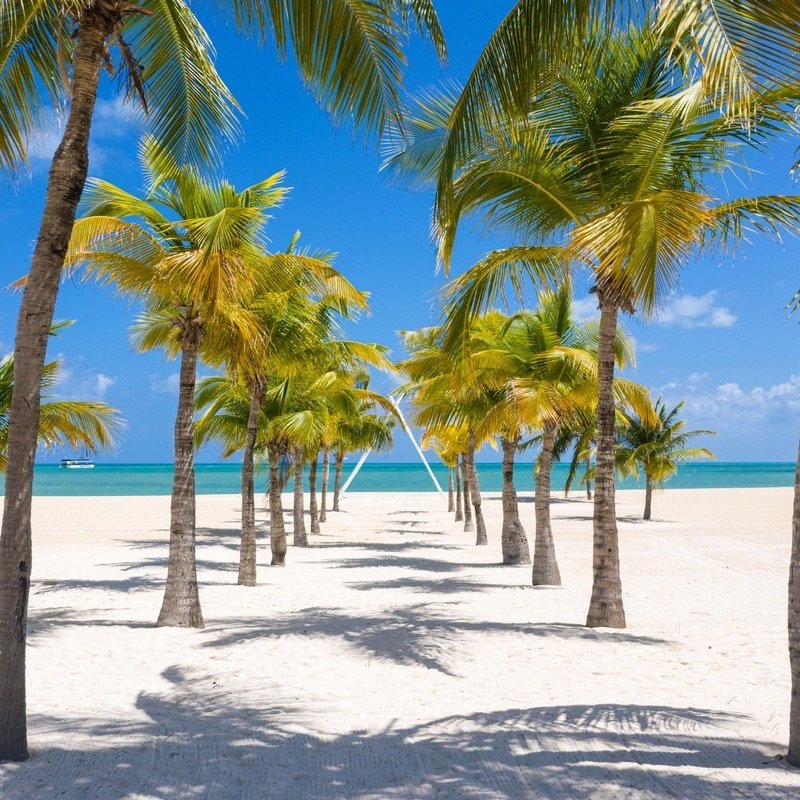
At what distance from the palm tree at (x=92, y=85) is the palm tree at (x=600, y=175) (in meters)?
1.86

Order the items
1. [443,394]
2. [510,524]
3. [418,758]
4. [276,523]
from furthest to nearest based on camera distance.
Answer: [510,524], [276,523], [443,394], [418,758]

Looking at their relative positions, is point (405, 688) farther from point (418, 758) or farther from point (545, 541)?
point (545, 541)

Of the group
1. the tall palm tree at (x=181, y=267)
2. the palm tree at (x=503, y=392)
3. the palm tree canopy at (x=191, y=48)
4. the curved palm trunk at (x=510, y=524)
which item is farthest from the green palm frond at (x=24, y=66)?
the curved palm trunk at (x=510, y=524)

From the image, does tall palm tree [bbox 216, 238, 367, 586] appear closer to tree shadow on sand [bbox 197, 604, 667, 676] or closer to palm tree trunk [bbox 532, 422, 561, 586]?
tree shadow on sand [bbox 197, 604, 667, 676]

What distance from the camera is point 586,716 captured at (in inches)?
221

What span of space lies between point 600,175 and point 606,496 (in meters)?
3.94

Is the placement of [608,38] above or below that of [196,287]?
above

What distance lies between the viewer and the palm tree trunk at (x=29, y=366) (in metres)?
4.46

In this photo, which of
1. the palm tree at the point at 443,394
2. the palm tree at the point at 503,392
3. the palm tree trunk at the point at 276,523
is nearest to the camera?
the palm tree at the point at 503,392

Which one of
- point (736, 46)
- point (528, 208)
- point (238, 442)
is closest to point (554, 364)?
point (528, 208)

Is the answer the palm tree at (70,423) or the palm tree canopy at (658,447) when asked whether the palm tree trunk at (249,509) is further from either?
the palm tree canopy at (658,447)

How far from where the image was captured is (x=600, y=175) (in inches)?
353

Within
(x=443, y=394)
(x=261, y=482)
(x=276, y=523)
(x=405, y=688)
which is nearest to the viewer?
(x=405, y=688)

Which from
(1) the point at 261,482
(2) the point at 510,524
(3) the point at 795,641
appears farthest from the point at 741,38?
(1) the point at 261,482
